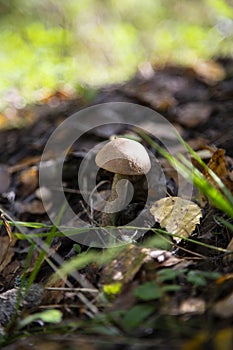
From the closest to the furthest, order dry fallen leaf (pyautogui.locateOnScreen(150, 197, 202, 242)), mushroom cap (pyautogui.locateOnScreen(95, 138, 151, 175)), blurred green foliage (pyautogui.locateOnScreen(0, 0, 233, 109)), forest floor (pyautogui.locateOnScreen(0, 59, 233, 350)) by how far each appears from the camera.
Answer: forest floor (pyautogui.locateOnScreen(0, 59, 233, 350)) < dry fallen leaf (pyautogui.locateOnScreen(150, 197, 202, 242)) < mushroom cap (pyautogui.locateOnScreen(95, 138, 151, 175)) < blurred green foliage (pyautogui.locateOnScreen(0, 0, 233, 109))

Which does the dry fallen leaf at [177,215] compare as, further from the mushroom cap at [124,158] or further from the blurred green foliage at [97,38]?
the blurred green foliage at [97,38]

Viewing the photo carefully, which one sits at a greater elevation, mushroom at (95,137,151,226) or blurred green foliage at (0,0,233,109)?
blurred green foliage at (0,0,233,109)

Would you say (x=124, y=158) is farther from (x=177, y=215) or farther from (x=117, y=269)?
(x=117, y=269)

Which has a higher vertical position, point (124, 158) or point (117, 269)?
point (124, 158)

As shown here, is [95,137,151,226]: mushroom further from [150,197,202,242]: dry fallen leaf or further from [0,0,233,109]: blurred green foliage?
[0,0,233,109]: blurred green foliage

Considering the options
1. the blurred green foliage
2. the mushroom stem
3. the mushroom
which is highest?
the blurred green foliage

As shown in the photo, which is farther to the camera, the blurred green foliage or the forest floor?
the blurred green foliage

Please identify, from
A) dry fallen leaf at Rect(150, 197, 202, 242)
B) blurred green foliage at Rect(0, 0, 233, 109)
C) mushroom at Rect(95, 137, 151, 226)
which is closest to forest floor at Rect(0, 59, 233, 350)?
dry fallen leaf at Rect(150, 197, 202, 242)

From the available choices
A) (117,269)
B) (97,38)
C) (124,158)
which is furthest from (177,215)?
(97,38)
